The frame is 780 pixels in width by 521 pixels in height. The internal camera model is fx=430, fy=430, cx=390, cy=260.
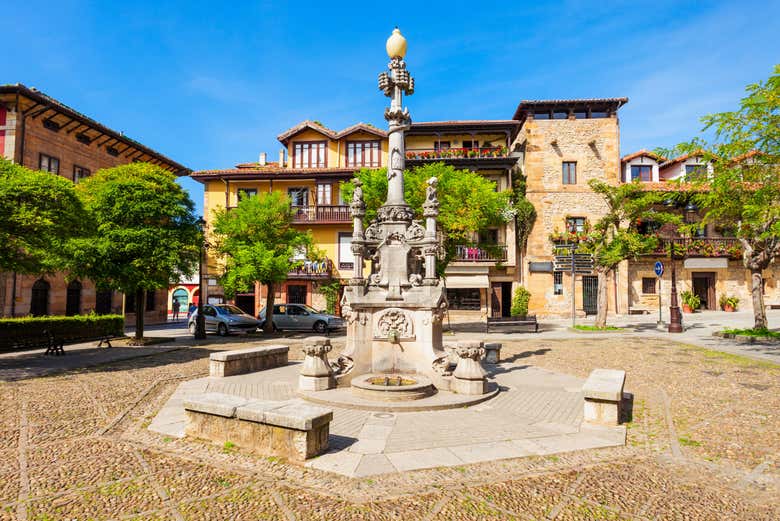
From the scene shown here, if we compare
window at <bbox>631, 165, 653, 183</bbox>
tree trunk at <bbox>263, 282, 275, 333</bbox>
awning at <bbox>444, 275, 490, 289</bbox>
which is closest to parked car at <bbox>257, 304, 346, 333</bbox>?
tree trunk at <bbox>263, 282, 275, 333</bbox>

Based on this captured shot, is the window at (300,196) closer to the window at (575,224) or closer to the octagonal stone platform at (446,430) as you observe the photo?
the window at (575,224)

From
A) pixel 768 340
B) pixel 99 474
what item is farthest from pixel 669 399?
pixel 768 340

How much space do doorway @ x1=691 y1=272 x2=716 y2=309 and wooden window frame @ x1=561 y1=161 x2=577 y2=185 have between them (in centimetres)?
1177

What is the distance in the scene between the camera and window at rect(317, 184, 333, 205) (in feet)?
104

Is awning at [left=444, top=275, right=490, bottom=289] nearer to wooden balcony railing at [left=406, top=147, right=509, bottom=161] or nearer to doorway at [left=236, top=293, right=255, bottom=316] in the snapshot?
wooden balcony railing at [left=406, top=147, right=509, bottom=161]

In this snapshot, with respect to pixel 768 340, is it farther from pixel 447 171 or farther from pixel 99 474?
pixel 99 474

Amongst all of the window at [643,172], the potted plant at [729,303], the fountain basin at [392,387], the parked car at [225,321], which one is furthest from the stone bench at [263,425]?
the potted plant at [729,303]

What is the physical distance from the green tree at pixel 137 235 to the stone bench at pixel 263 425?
11731 millimetres

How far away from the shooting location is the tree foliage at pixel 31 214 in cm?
1066

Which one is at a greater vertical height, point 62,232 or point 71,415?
point 62,232

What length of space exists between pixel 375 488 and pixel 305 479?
2.62 feet

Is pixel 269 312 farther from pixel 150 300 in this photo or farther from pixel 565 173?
pixel 565 173

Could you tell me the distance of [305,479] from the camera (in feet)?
15.3

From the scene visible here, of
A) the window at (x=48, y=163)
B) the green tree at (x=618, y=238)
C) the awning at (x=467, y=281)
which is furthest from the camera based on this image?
the awning at (x=467, y=281)
